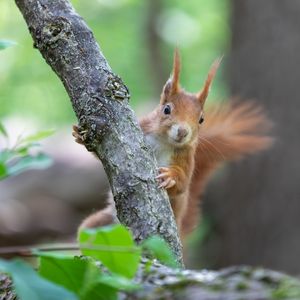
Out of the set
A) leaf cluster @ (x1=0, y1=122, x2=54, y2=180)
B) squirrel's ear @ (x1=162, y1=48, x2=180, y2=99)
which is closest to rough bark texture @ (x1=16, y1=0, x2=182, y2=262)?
leaf cluster @ (x1=0, y1=122, x2=54, y2=180)

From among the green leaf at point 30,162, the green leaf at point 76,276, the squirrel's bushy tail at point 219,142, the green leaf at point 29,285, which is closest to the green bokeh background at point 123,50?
the squirrel's bushy tail at point 219,142

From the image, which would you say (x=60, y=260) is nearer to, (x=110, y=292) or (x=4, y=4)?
(x=110, y=292)

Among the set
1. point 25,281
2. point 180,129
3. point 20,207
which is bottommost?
point 25,281

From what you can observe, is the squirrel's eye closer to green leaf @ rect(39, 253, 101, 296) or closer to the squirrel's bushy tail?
the squirrel's bushy tail

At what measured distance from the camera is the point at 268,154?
16.1 ft

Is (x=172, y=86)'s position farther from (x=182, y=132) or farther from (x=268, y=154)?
(x=268, y=154)

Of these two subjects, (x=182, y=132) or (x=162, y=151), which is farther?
(x=162, y=151)

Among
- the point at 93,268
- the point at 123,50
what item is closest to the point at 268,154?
the point at 123,50

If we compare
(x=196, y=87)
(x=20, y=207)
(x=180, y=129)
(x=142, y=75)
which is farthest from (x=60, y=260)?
(x=142, y=75)

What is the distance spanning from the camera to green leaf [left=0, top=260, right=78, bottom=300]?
918mm

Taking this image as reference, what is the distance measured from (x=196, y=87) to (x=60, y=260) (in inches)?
249

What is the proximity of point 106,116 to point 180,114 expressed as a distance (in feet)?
3.26

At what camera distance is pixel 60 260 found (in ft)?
3.39

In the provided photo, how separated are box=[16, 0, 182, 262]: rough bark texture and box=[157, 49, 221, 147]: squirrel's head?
2.72 ft
